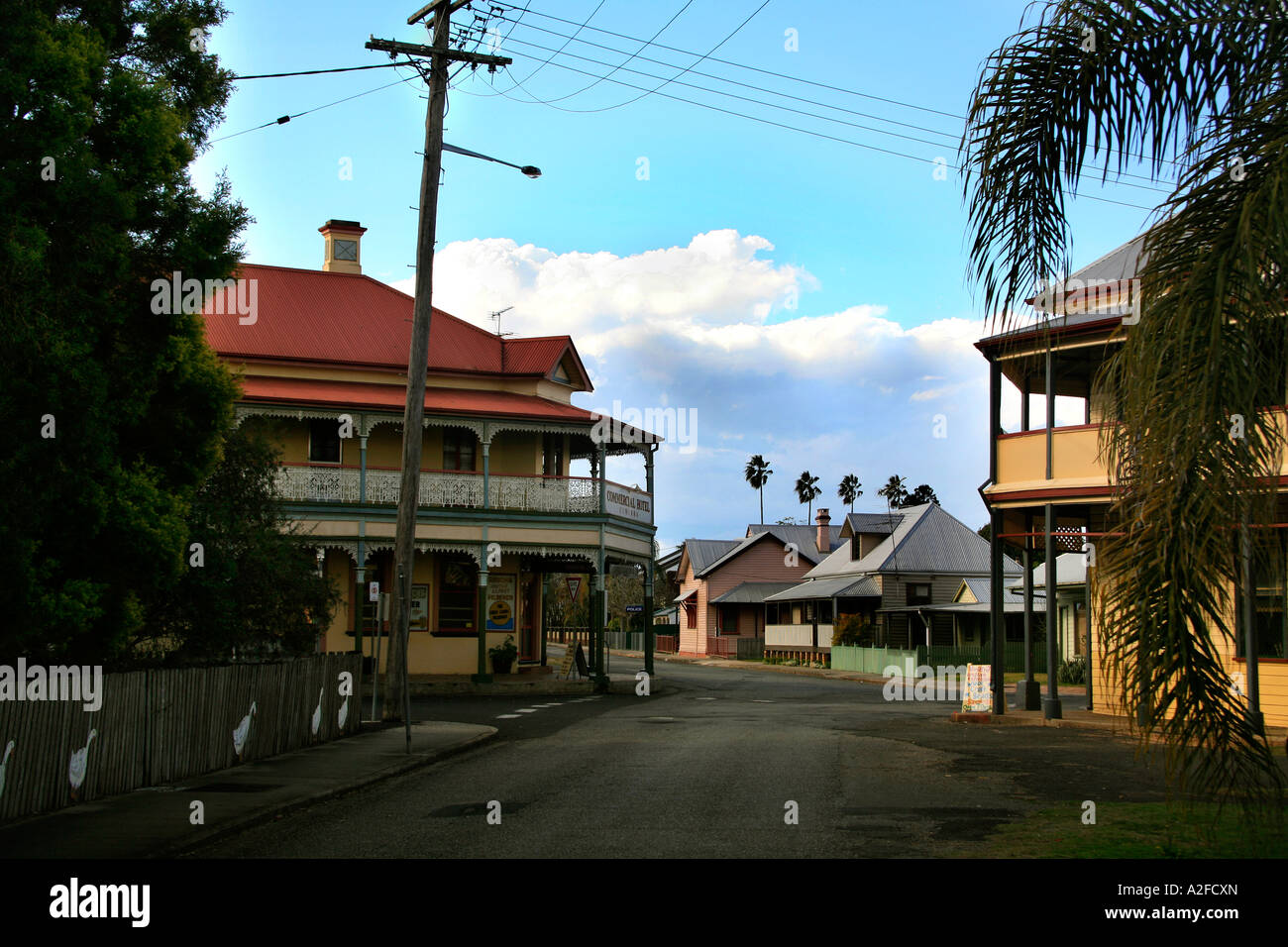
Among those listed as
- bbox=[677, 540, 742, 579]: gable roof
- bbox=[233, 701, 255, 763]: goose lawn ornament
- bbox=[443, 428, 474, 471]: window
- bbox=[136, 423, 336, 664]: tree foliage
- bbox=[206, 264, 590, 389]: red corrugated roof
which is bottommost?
bbox=[233, 701, 255, 763]: goose lawn ornament

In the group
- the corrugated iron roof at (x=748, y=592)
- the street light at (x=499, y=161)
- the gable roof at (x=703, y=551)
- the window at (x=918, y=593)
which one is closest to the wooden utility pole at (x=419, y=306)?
the street light at (x=499, y=161)

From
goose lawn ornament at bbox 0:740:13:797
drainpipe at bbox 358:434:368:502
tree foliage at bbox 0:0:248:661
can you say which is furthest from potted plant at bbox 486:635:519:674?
goose lawn ornament at bbox 0:740:13:797

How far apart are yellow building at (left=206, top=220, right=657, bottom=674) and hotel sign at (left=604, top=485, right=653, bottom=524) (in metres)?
0.07

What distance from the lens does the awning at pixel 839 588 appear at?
51562mm

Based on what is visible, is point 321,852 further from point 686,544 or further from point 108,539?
point 686,544

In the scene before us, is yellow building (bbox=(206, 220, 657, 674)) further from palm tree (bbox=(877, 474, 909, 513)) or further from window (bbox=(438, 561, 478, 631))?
palm tree (bbox=(877, 474, 909, 513))

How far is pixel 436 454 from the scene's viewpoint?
32812 millimetres

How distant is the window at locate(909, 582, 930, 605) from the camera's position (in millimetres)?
52438

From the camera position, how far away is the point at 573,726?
69.3 feet

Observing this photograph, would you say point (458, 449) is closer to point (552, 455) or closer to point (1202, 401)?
point (552, 455)

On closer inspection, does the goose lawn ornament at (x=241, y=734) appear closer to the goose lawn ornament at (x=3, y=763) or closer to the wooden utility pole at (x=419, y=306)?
the goose lawn ornament at (x=3, y=763)

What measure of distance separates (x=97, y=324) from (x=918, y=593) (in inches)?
1767

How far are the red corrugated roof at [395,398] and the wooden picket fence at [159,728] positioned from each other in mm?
13061
